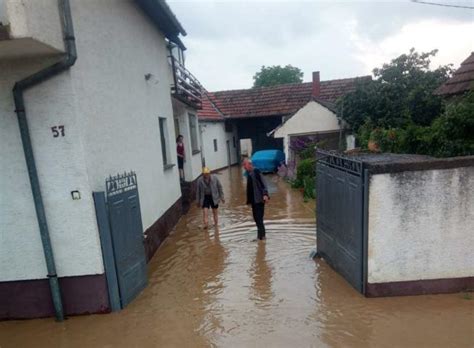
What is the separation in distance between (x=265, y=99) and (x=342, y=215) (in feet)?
61.2

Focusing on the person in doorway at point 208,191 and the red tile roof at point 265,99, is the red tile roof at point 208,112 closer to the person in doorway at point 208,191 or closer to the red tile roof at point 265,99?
the red tile roof at point 265,99

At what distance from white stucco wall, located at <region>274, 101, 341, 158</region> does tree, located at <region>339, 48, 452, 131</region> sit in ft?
1.90

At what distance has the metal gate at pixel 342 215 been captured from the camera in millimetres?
4836

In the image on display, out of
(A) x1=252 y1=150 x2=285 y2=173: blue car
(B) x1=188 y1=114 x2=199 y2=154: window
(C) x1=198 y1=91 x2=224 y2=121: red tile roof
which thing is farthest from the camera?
(C) x1=198 y1=91 x2=224 y2=121: red tile roof

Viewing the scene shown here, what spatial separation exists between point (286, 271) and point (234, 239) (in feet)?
7.27

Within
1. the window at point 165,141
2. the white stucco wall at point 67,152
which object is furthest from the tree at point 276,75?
the white stucco wall at point 67,152

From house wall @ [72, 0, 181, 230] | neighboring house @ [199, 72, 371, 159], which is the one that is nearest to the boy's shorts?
house wall @ [72, 0, 181, 230]

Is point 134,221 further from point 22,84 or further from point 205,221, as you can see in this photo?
point 205,221

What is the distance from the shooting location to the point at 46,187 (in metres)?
4.56

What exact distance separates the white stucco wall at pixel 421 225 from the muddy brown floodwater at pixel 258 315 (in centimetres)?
41

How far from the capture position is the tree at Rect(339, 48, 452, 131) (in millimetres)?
13372

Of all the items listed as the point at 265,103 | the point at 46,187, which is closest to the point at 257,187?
the point at 46,187

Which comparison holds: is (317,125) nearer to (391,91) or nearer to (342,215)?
(391,91)

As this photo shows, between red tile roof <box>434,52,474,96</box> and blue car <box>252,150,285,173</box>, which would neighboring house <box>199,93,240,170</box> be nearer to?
blue car <box>252,150,285,173</box>
